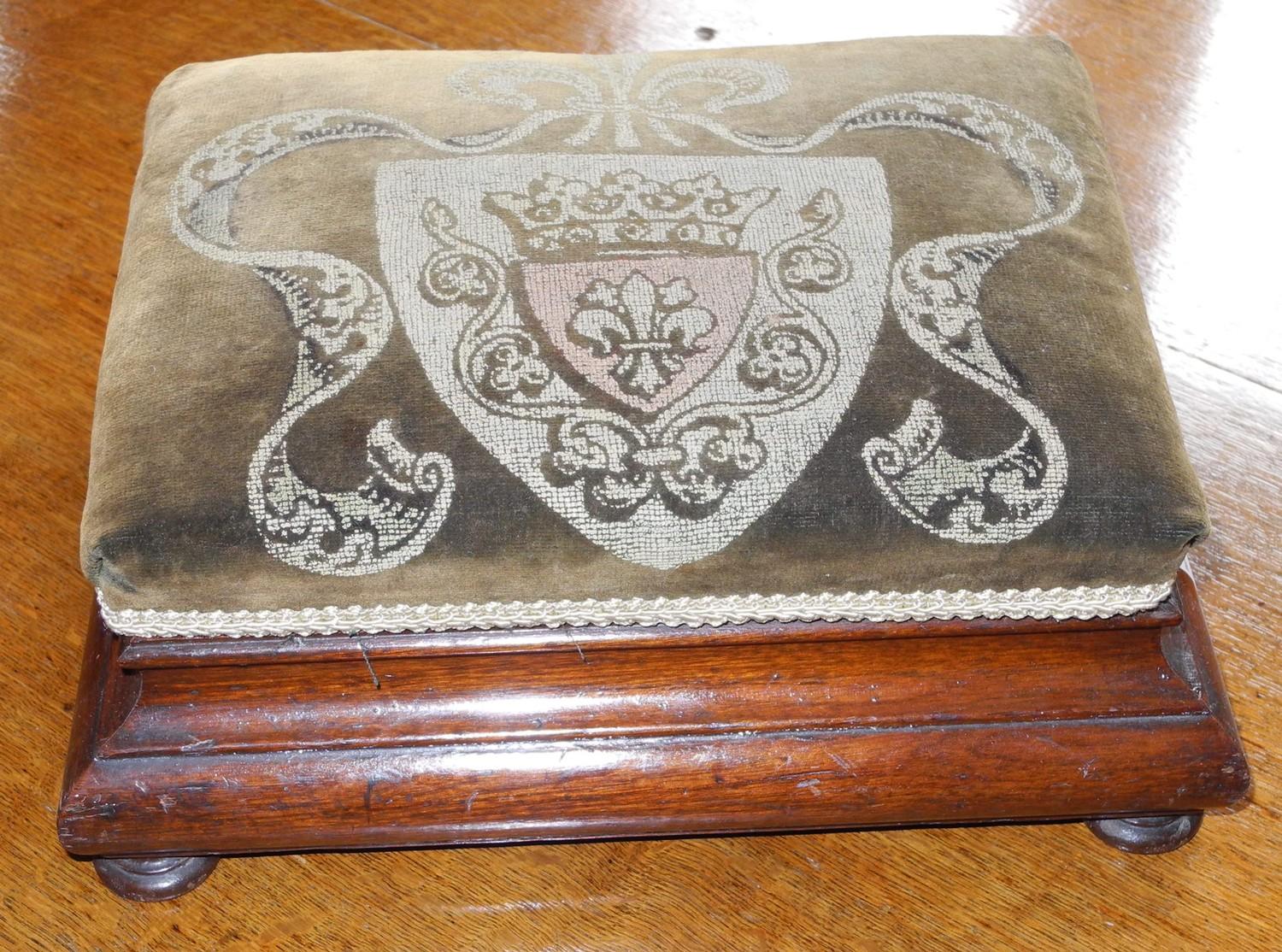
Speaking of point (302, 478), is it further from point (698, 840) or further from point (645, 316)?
point (698, 840)

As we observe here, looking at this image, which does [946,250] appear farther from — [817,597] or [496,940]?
[496,940]

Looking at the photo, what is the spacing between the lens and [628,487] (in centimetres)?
90

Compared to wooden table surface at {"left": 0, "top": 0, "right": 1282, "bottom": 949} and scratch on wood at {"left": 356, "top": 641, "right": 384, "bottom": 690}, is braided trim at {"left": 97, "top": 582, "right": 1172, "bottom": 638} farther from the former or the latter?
wooden table surface at {"left": 0, "top": 0, "right": 1282, "bottom": 949}

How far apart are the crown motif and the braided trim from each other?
0.23 meters

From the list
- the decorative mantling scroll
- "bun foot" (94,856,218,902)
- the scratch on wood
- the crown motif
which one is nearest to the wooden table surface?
"bun foot" (94,856,218,902)

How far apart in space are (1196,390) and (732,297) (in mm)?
583

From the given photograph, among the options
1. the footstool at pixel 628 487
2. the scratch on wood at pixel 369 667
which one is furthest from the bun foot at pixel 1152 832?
the scratch on wood at pixel 369 667

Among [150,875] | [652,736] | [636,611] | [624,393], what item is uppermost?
[624,393]

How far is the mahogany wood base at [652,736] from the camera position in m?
0.98

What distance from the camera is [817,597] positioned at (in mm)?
933

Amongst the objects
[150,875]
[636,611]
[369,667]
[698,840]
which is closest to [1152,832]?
[698,840]

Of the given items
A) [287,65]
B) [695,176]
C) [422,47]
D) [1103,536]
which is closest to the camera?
[1103,536]

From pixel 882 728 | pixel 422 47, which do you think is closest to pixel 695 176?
pixel 882 728

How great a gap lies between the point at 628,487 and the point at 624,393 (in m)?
0.06
